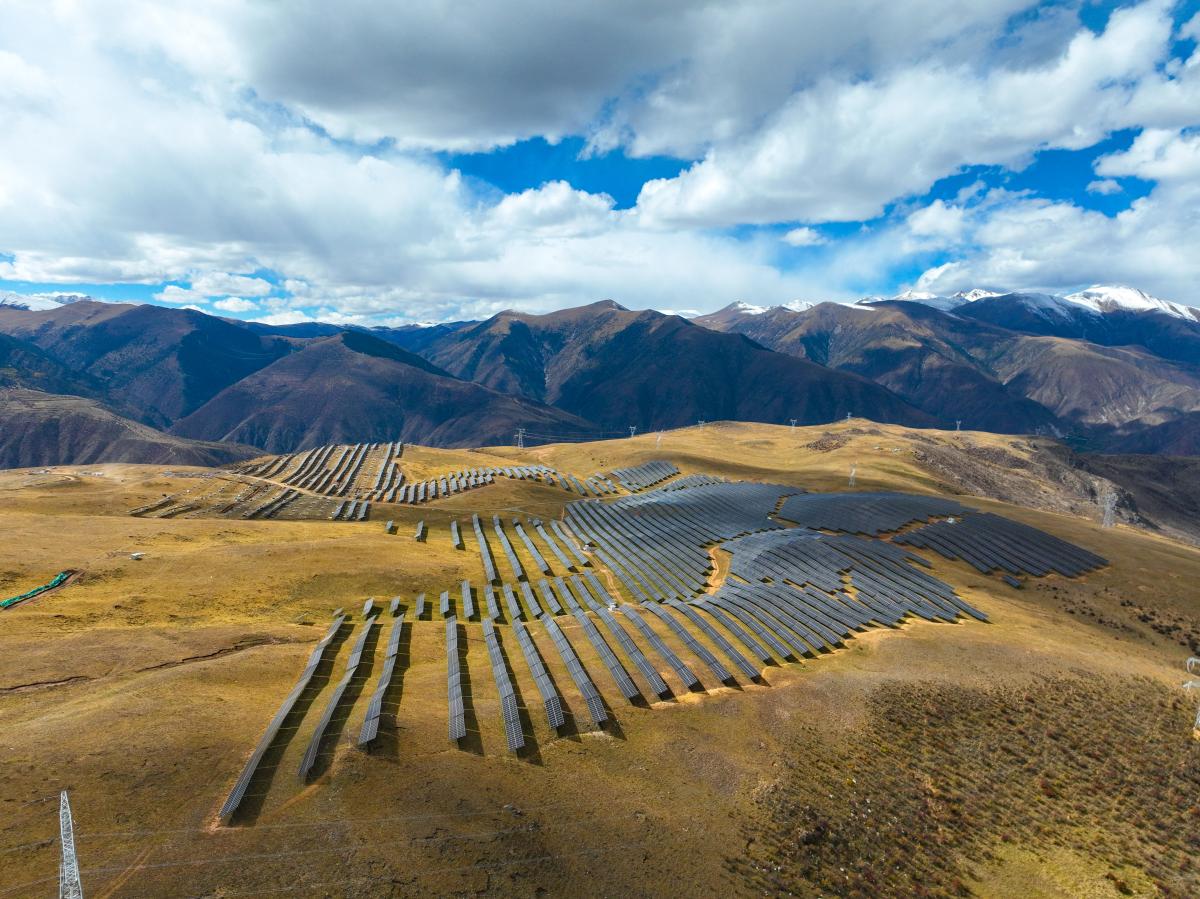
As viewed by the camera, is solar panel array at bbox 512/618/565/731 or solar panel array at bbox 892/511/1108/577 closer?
solar panel array at bbox 512/618/565/731

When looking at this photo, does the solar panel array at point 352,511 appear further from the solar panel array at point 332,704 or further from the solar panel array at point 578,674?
the solar panel array at point 578,674

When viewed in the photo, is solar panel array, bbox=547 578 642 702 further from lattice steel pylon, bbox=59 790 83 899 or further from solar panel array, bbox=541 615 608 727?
lattice steel pylon, bbox=59 790 83 899

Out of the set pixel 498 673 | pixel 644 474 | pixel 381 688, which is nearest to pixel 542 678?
pixel 498 673

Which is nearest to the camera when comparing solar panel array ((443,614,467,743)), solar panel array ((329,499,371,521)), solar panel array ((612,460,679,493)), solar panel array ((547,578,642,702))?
solar panel array ((443,614,467,743))

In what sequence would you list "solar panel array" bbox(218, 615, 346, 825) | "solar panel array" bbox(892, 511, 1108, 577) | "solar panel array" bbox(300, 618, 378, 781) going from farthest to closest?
1. "solar panel array" bbox(892, 511, 1108, 577)
2. "solar panel array" bbox(300, 618, 378, 781)
3. "solar panel array" bbox(218, 615, 346, 825)

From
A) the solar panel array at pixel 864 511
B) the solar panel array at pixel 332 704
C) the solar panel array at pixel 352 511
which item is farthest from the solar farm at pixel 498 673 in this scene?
the solar panel array at pixel 352 511

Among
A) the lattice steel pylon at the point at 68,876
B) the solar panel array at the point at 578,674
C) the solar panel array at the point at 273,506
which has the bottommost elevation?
the solar panel array at the point at 273,506

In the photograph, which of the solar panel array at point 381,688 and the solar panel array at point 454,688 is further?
the solar panel array at point 454,688

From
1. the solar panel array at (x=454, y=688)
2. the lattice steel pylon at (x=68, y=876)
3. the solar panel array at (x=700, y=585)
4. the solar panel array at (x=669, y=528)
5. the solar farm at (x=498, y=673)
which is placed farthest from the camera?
the solar panel array at (x=669, y=528)

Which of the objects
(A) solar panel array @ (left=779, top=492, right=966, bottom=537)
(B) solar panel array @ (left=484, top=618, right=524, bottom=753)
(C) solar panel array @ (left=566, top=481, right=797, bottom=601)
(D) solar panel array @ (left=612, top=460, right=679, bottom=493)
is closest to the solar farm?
(B) solar panel array @ (left=484, top=618, right=524, bottom=753)
